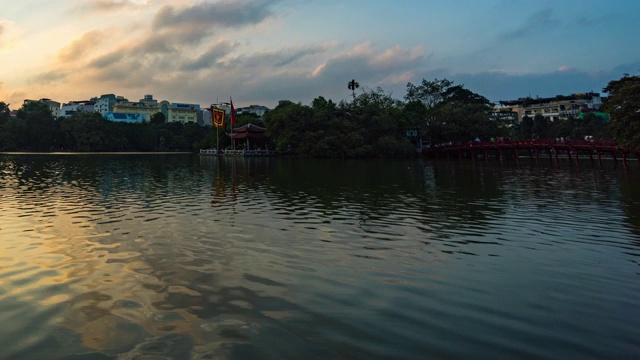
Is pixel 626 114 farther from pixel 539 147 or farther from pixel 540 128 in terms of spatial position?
pixel 540 128

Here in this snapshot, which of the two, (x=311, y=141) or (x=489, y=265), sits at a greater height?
(x=311, y=141)

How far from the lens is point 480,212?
16516 millimetres

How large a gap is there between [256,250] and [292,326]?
183 inches

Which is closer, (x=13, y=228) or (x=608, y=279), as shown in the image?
(x=608, y=279)

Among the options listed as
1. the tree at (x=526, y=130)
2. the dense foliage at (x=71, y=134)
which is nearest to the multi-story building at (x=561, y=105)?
the tree at (x=526, y=130)

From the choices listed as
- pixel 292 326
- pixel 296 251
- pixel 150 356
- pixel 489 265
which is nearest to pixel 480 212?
pixel 489 265

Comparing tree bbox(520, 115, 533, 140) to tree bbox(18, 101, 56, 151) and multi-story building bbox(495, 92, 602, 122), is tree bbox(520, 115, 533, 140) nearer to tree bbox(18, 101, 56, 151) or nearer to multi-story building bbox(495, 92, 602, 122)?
multi-story building bbox(495, 92, 602, 122)

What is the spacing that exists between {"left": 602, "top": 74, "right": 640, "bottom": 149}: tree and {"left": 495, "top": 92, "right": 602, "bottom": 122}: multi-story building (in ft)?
275

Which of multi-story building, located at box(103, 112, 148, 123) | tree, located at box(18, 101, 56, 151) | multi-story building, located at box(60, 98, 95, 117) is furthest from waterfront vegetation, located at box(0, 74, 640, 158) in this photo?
multi-story building, located at box(60, 98, 95, 117)

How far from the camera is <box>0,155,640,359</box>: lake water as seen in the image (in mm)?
5484

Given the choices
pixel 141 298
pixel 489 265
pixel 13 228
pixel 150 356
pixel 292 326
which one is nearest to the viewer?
pixel 150 356

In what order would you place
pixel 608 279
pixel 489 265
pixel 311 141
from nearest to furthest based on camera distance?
pixel 608 279 → pixel 489 265 → pixel 311 141

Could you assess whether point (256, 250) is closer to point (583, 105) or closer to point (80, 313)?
point (80, 313)

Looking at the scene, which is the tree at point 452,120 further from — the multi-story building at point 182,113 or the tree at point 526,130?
the multi-story building at point 182,113
